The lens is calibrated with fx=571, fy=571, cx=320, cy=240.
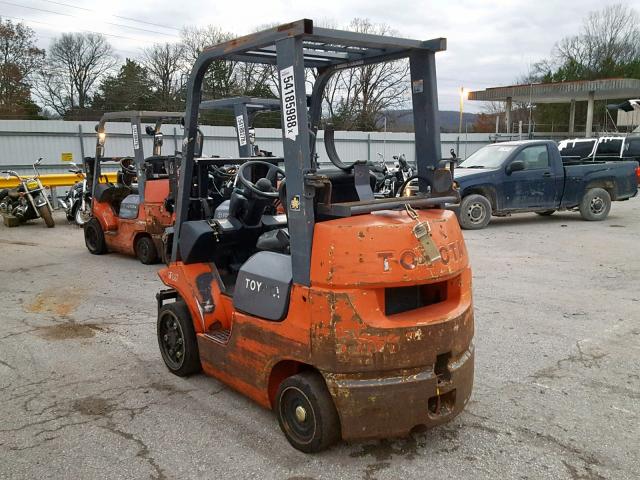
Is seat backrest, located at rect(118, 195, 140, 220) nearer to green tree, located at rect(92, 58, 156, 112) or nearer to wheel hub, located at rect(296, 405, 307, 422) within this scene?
wheel hub, located at rect(296, 405, 307, 422)

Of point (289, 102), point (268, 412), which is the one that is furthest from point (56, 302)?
point (289, 102)

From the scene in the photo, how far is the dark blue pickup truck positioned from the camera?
12.2 metres

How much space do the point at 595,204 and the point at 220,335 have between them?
1162 centimetres

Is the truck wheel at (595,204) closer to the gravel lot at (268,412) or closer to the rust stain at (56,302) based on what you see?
the gravel lot at (268,412)

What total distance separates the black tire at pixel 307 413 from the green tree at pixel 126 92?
32.7 m

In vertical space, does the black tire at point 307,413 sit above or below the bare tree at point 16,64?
below

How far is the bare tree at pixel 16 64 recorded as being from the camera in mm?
31828

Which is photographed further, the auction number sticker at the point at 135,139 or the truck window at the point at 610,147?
the truck window at the point at 610,147

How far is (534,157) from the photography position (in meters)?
12.6

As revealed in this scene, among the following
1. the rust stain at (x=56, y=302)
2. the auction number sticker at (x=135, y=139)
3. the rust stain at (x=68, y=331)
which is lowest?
the rust stain at (x=68, y=331)

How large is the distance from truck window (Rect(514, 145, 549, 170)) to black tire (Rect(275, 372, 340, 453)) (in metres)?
10.5

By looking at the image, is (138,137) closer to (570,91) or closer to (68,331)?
(68,331)

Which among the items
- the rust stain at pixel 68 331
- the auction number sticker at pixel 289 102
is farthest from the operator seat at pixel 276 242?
the rust stain at pixel 68 331

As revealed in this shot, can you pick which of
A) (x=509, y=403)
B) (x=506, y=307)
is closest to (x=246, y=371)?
(x=509, y=403)
